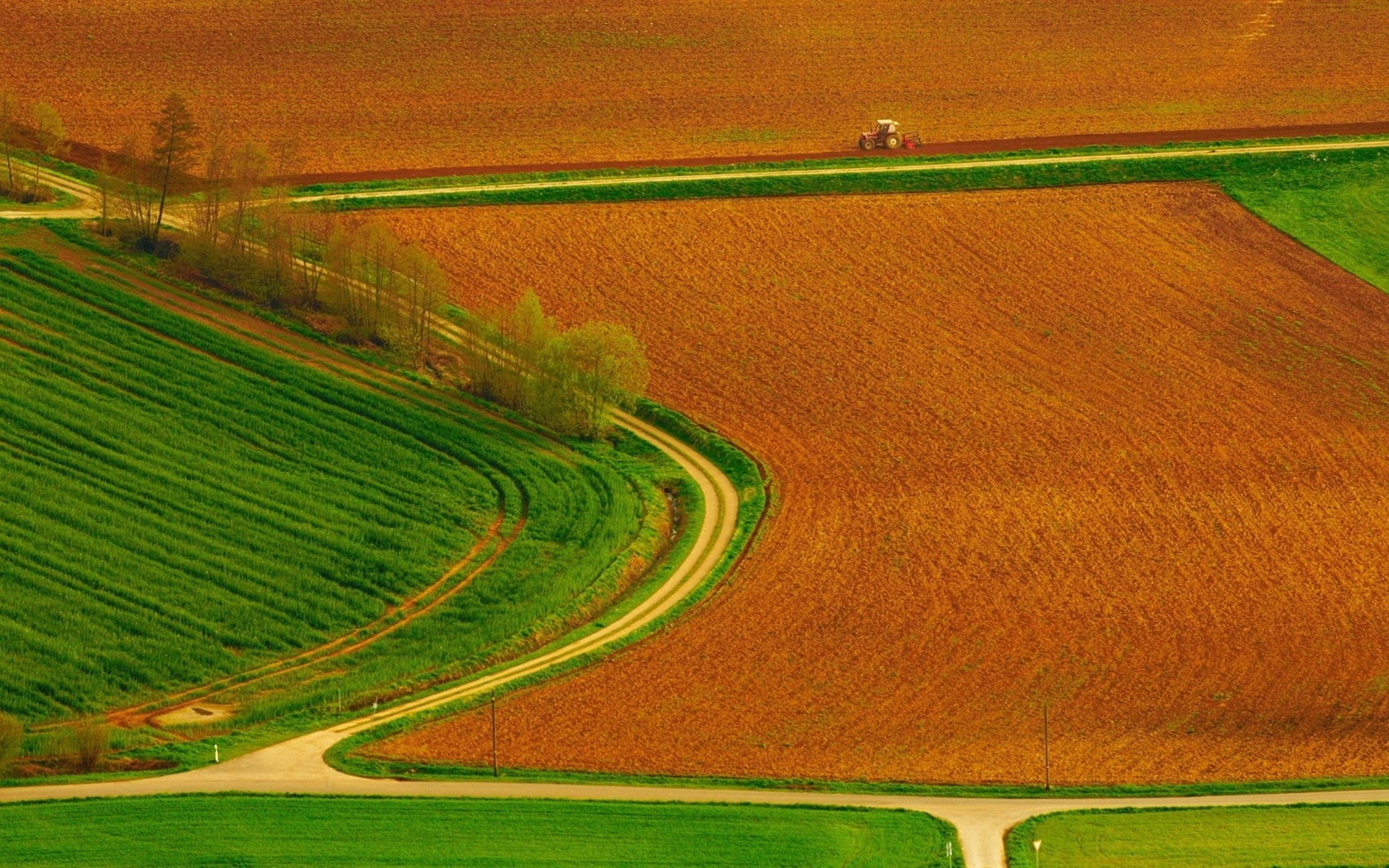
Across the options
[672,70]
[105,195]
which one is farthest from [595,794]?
[672,70]

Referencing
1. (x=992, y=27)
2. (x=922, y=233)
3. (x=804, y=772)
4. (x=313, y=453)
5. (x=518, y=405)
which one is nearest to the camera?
(x=804, y=772)

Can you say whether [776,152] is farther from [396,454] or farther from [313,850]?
[313,850]

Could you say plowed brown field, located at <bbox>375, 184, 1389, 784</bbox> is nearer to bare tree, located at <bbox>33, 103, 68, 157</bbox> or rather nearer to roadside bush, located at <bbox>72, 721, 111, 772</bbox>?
roadside bush, located at <bbox>72, 721, 111, 772</bbox>

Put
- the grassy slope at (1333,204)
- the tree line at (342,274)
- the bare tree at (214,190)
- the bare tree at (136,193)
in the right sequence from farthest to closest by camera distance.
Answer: the grassy slope at (1333,204), the bare tree at (136,193), the bare tree at (214,190), the tree line at (342,274)

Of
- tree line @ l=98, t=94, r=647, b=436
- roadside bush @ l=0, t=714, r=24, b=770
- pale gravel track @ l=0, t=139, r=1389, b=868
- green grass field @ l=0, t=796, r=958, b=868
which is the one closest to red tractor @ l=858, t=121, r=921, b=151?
tree line @ l=98, t=94, r=647, b=436

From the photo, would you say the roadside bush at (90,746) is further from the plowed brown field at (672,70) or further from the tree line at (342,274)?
the plowed brown field at (672,70)

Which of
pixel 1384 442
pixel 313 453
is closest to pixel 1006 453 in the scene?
pixel 1384 442

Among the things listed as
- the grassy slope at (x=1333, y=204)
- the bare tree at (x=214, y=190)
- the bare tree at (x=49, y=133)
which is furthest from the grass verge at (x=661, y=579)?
the bare tree at (x=49, y=133)

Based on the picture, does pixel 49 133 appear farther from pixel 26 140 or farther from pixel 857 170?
pixel 857 170
